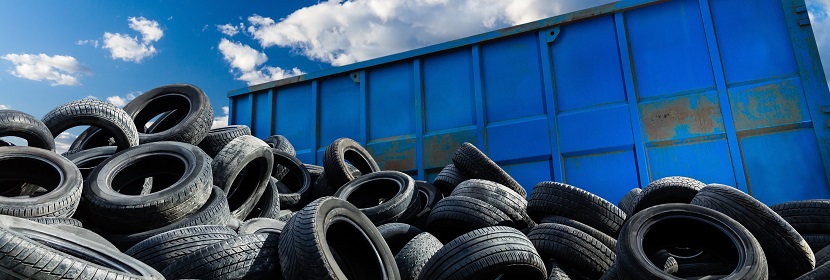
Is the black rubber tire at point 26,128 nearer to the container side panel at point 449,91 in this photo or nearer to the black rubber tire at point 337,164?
the black rubber tire at point 337,164

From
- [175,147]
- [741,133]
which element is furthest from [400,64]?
[741,133]

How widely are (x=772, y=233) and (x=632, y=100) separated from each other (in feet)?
9.47

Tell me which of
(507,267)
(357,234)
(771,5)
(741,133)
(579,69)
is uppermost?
(771,5)

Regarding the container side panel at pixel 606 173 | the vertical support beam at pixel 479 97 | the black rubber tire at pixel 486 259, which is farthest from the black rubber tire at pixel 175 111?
the container side panel at pixel 606 173

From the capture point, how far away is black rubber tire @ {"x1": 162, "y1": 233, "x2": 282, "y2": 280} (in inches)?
98.3

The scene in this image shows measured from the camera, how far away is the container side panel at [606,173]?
5516 mm

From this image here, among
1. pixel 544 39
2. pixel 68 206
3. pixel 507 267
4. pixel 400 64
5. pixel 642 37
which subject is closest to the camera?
pixel 507 267

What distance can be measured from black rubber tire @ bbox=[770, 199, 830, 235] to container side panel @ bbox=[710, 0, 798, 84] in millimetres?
2262

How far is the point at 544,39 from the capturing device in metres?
6.22

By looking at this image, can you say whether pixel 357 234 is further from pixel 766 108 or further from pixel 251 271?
pixel 766 108

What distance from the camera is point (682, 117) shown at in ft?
18.0

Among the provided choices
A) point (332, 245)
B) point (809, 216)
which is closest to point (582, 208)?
point (809, 216)

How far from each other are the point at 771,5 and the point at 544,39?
2363 millimetres

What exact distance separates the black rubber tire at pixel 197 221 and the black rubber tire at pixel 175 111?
1075 mm
